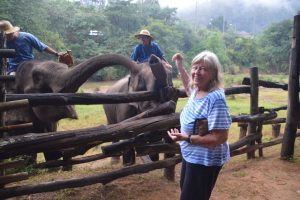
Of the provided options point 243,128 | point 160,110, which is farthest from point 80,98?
point 243,128

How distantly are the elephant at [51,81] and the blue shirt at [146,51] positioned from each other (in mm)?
1310

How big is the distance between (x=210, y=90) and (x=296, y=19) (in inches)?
164

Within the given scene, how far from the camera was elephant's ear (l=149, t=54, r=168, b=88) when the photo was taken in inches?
190

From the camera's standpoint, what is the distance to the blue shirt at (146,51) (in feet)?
23.2

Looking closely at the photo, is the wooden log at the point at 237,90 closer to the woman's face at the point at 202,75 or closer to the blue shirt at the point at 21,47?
the blue shirt at the point at 21,47

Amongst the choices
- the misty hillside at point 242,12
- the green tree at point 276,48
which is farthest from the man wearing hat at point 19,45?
the misty hillside at point 242,12

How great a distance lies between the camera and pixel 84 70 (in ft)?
14.3

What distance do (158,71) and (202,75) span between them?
2042 mm

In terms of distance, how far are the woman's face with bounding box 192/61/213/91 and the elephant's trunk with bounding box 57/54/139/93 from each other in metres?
1.78

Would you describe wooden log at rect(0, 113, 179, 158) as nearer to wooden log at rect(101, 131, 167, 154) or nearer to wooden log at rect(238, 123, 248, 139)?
wooden log at rect(101, 131, 167, 154)

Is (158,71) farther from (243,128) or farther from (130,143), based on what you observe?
(243,128)

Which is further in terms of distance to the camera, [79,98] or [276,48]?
[276,48]

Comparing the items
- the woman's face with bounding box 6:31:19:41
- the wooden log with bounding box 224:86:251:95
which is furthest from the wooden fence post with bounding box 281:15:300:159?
the woman's face with bounding box 6:31:19:41

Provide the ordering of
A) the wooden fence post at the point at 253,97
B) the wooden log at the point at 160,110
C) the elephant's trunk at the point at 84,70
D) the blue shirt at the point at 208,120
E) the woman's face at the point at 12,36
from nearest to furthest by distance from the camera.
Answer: the blue shirt at the point at 208,120
the elephant's trunk at the point at 84,70
the wooden log at the point at 160,110
the woman's face at the point at 12,36
the wooden fence post at the point at 253,97
